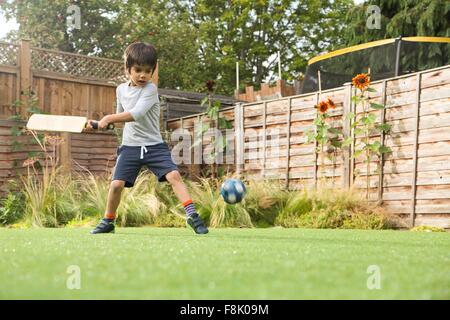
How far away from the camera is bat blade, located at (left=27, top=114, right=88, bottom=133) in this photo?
4.94m

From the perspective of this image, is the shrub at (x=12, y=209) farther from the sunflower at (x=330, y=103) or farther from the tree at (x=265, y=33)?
the tree at (x=265, y=33)

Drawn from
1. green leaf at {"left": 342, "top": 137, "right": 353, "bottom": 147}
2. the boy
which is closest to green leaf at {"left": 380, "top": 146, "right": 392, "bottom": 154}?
green leaf at {"left": 342, "top": 137, "right": 353, "bottom": 147}

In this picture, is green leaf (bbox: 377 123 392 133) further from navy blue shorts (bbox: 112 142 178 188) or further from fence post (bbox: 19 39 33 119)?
fence post (bbox: 19 39 33 119)

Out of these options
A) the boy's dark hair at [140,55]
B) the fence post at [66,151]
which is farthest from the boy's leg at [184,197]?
the fence post at [66,151]

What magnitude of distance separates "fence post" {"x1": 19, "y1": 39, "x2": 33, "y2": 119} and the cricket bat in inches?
239

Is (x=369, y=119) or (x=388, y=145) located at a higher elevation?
(x=369, y=119)

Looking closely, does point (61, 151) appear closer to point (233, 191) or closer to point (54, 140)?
point (54, 140)

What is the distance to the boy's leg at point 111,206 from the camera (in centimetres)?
522

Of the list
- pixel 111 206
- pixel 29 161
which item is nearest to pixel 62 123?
pixel 111 206

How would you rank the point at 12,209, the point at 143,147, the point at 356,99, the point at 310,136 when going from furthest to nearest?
the point at 12,209 < the point at 310,136 < the point at 356,99 < the point at 143,147

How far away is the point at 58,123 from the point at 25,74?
6.45 metres

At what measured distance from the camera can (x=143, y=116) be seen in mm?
5113

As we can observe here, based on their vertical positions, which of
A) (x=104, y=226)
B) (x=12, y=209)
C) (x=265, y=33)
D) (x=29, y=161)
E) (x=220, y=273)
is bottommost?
(x=12, y=209)

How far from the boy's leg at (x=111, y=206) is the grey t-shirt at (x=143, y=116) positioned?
1.11 ft
